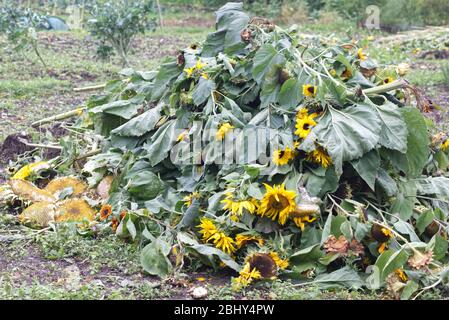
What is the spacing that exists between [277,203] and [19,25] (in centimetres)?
676

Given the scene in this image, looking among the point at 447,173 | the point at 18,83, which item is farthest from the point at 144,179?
the point at 18,83

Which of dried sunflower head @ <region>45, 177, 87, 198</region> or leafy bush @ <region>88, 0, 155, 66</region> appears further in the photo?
leafy bush @ <region>88, 0, 155, 66</region>

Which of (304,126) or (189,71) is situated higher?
(189,71)

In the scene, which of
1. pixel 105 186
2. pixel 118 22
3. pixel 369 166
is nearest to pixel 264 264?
pixel 369 166

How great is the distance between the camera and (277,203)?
3547 mm

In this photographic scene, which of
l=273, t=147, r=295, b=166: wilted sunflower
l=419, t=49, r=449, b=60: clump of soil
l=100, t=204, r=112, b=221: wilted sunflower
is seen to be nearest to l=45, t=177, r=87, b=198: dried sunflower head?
l=100, t=204, r=112, b=221: wilted sunflower

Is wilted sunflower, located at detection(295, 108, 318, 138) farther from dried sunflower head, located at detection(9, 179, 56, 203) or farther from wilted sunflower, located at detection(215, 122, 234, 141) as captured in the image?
dried sunflower head, located at detection(9, 179, 56, 203)

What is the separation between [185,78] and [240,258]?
1.15 meters

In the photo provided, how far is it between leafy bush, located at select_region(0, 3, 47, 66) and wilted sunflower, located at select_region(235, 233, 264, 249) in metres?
6.02

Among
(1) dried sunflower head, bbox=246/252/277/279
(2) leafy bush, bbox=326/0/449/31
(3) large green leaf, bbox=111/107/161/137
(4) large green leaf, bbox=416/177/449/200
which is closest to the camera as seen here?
(1) dried sunflower head, bbox=246/252/277/279

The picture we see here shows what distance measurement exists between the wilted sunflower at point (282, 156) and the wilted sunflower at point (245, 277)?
21.7 inches

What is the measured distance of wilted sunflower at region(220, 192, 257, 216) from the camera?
350 centimetres

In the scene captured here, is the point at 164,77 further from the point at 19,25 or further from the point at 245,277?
the point at 19,25
